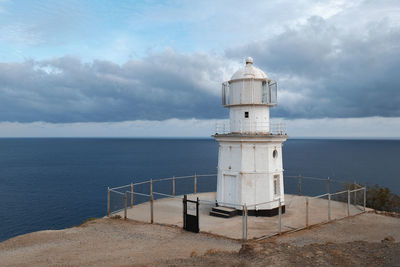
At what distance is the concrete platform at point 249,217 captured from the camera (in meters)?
15.2

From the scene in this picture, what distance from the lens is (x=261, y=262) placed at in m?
9.41

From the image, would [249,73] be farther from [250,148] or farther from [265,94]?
[250,148]

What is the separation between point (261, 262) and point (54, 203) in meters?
38.8

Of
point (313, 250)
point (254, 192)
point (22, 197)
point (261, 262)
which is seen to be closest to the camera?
point (261, 262)

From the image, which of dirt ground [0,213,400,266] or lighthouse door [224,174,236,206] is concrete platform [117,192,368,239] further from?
lighthouse door [224,174,236,206]

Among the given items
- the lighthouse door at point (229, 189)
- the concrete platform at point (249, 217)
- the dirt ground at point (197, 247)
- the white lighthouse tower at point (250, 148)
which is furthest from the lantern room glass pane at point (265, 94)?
the dirt ground at point (197, 247)

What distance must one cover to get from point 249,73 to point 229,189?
7299 mm

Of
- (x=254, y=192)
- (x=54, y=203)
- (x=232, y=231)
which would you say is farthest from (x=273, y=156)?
(x=54, y=203)

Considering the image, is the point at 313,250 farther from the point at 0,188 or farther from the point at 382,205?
the point at 0,188

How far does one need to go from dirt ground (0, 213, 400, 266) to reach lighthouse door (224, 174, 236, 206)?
4313mm

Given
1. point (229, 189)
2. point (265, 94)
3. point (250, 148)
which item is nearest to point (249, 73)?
point (265, 94)

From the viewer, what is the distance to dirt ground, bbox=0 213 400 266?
9664 millimetres

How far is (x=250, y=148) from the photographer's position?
18047 millimetres

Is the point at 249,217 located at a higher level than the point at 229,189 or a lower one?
lower
